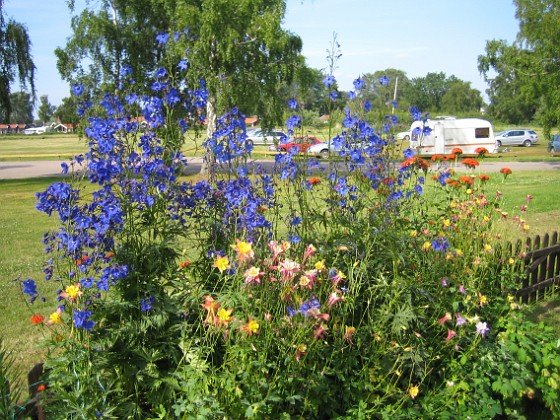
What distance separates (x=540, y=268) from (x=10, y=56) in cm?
1816

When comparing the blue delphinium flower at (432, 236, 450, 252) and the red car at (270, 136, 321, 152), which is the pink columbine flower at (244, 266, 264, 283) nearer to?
the red car at (270, 136, 321, 152)

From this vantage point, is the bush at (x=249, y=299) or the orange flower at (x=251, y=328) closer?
the orange flower at (x=251, y=328)

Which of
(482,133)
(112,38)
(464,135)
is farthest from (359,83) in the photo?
(482,133)

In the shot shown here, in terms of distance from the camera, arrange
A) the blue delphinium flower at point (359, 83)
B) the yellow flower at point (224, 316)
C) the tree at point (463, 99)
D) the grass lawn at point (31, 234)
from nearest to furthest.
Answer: the yellow flower at point (224, 316) → the blue delphinium flower at point (359, 83) → the grass lawn at point (31, 234) → the tree at point (463, 99)

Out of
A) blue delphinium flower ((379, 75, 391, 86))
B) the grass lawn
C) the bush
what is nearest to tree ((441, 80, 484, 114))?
the grass lawn

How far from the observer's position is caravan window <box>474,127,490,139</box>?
3138 centimetres

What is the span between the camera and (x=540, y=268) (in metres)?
5.45

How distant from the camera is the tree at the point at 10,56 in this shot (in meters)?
18.1

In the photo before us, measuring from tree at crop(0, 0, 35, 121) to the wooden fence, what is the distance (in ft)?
57.7

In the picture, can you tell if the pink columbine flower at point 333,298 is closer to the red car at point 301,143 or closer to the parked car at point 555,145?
the red car at point 301,143

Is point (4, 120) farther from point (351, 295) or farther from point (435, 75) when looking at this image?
point (435, 75)

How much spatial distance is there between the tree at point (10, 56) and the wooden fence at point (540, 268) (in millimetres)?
17574

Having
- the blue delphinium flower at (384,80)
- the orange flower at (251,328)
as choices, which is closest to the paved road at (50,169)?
the blue delphinium flower at (384,80)

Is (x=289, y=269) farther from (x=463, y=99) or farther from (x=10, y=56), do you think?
(x=463, y=99)
